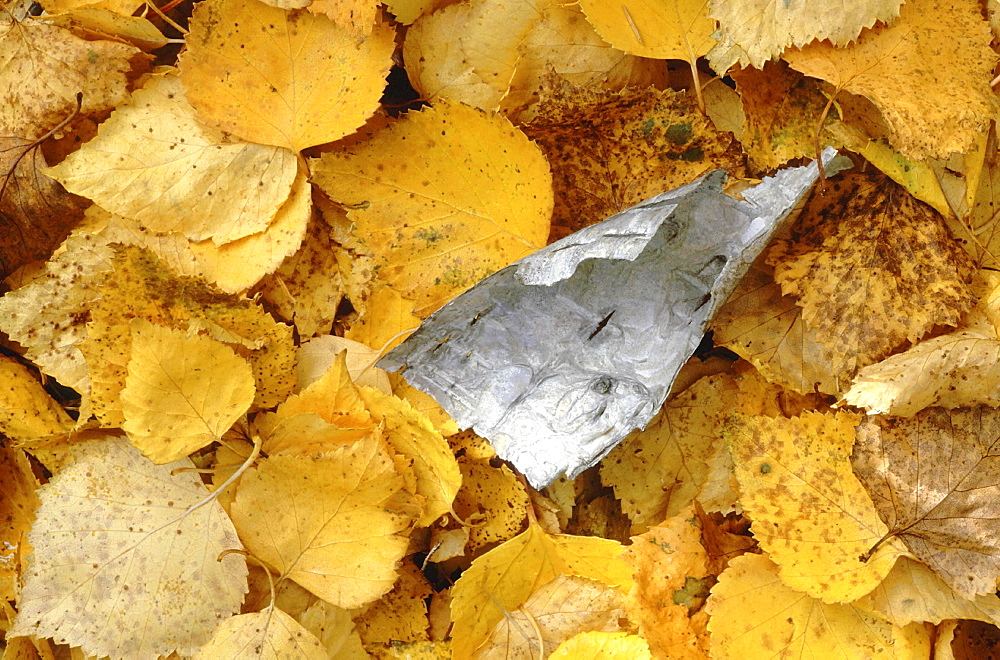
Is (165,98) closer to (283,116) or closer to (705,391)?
(283,116)

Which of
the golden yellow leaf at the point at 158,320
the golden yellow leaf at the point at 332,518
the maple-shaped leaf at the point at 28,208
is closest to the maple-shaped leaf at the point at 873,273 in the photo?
the golden yellow leaf at the point at 332,518

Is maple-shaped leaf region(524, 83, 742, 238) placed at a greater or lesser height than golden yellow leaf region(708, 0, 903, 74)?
lesser

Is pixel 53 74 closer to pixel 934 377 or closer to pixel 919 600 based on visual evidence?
pixel 934 377

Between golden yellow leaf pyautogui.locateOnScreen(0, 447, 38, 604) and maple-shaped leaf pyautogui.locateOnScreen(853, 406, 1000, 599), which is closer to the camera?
maple-shaped leaf pyautogui.locateOnScreen(853, 406, 1000, 599)

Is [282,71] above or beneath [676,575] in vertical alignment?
above

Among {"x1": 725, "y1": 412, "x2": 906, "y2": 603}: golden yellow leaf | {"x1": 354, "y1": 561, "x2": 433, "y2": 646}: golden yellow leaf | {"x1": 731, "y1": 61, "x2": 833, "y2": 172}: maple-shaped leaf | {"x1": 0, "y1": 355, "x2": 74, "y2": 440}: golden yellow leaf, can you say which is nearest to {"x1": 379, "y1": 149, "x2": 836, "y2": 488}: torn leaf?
{"x1": 731, "y1": 61, "x2": 833, "y2": 172}: maple-shaped leaf

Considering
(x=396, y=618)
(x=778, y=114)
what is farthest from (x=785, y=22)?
(x=396, y=618)

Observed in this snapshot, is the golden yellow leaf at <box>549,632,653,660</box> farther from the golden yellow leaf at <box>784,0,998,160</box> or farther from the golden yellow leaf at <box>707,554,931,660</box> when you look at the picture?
the golden yellow leaf at <box>784,0,998,160</box>
